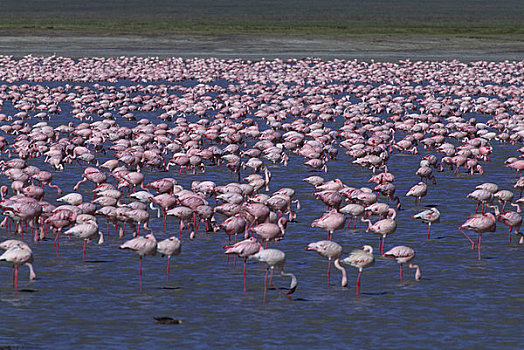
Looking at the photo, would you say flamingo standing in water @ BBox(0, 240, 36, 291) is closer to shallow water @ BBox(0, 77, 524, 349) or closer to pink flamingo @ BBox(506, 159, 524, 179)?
shallow water @ BBox(0, 77, 524, 349)

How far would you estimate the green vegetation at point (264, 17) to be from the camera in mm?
86062

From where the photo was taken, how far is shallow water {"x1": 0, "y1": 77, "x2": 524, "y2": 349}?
1040cm

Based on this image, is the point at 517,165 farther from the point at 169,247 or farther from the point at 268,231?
the point at 169,247

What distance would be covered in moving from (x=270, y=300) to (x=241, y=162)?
34.8 ft

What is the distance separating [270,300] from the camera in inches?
464

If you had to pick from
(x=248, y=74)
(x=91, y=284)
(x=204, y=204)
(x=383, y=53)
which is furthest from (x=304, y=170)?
(x=383, y=53)

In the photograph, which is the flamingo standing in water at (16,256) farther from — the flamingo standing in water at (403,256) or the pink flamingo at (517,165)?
the pink flamingo at (517,165)

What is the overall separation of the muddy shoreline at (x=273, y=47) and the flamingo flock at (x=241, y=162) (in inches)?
651

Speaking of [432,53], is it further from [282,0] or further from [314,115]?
[282,0]

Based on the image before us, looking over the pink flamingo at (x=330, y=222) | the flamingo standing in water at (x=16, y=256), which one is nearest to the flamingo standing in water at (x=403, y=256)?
the pink flamingo at (x=330, y=222)

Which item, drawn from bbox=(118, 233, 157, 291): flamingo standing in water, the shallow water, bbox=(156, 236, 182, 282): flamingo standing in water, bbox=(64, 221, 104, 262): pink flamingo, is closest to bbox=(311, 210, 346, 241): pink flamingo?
the shallow water

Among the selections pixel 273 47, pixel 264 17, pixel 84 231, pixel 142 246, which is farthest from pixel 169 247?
pixel 264 17

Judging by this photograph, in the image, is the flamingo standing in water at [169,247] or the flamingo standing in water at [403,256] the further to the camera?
the flamingo standing in water at [403,256]

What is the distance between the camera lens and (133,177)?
17625mm
